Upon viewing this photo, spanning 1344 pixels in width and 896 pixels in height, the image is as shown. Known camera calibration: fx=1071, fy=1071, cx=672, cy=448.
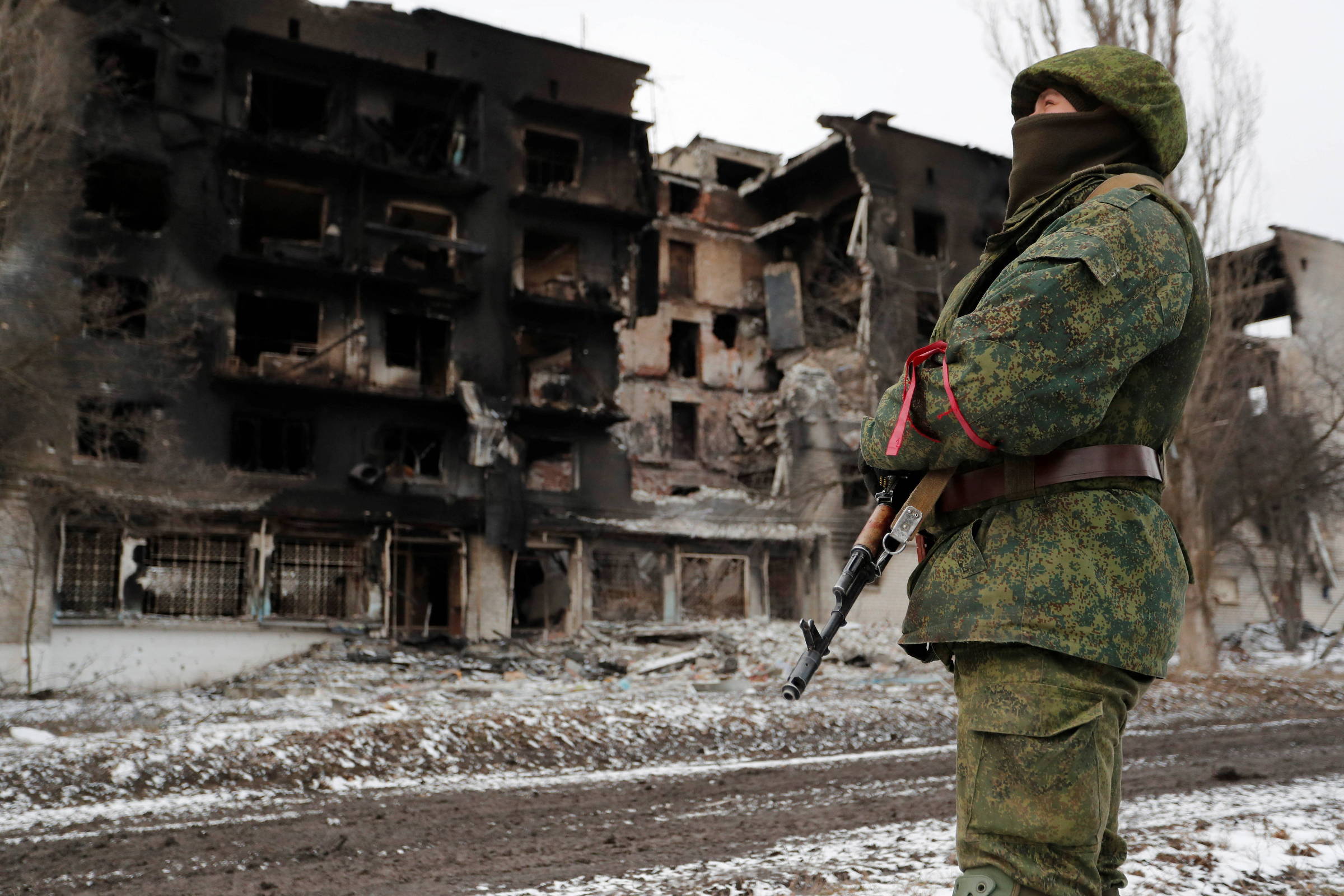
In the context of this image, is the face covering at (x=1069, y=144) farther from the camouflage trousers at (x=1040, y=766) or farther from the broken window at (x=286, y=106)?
the broken window at (x=286, y=106)

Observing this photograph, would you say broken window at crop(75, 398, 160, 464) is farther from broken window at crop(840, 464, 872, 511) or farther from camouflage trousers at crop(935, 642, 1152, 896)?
camouflage trousers at crop(935, 642, 1152, 896)

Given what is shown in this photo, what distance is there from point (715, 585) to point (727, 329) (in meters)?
12.1

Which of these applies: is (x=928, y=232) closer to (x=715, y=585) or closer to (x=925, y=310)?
(x=925, y=310)

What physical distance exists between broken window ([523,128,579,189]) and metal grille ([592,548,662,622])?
37.9 feet

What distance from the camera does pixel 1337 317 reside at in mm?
41750

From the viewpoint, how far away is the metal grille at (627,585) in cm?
3134

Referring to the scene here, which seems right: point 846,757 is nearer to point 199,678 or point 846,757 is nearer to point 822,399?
point 199,678

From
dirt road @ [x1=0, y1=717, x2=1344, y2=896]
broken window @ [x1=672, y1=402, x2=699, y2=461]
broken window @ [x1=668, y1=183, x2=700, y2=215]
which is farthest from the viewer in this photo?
broken window @ [x1=668, y1=183, x2=700, y2=215]

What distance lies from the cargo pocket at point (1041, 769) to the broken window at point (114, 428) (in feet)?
66.2

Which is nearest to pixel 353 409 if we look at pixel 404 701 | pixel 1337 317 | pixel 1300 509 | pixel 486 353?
pixel 486 353

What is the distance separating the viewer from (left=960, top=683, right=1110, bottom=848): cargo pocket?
227cm

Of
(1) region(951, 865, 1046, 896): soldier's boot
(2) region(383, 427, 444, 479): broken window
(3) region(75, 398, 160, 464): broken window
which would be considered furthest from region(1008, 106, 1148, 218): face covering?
(2) region(383, 427, 444, 479): broken window

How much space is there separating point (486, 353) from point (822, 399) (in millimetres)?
11737

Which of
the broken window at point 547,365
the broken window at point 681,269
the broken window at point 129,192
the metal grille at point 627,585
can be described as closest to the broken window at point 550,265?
the broken window at point 547,365
